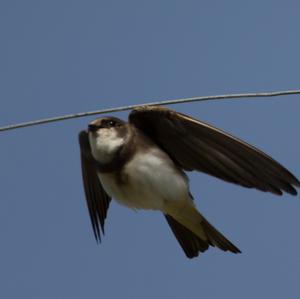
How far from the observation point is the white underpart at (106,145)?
5.01 m

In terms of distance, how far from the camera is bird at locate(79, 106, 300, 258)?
4824mm

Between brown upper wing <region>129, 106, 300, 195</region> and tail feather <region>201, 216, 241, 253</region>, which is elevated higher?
brown upper wing <region>129, 106, 300, 195</region>

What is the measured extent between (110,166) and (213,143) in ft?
1.76

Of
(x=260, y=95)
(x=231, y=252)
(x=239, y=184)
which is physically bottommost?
(x=231, y=252)

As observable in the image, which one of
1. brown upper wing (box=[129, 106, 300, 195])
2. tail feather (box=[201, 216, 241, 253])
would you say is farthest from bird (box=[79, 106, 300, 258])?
tail feather (box=[201, 216, 241, 253])

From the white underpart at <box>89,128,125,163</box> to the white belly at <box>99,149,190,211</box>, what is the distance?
0.31ft

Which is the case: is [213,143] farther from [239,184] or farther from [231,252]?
[231,252]

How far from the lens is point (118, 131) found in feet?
16.6

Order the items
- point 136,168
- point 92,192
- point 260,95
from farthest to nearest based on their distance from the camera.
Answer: point 92,192
point 136,168
point 260,95

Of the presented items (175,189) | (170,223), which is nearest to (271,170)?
(175,189)

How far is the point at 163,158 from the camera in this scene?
5.10 m

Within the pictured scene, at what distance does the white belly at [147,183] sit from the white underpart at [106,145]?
0.31 ft

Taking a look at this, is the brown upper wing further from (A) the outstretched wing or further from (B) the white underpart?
(A) the outstretched wing

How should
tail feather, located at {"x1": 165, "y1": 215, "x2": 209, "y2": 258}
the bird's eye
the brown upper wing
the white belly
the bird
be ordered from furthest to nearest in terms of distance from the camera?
tail feather, located at {"x1": 165, "y1": 215, "x2": 209, "y2": 258} < the bird's eye < the white belly < the bird < the brown upper wing
